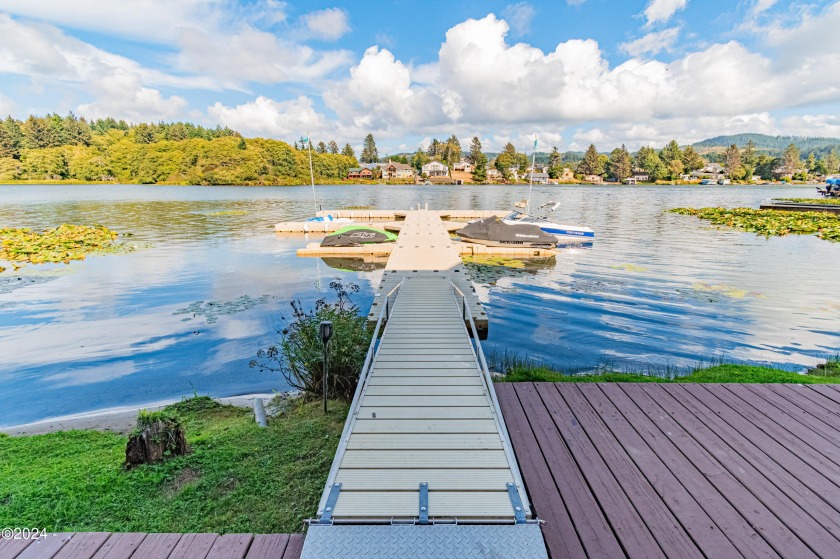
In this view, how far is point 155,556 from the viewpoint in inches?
102

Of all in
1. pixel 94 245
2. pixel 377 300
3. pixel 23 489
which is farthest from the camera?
pixel 94 245

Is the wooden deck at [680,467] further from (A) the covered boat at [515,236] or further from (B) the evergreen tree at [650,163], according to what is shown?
(B) the evergreen tree at [650,163]

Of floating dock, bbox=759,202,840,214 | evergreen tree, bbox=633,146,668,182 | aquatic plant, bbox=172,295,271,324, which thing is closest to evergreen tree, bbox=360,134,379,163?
evergreen tree, bbox=633,146,668,182

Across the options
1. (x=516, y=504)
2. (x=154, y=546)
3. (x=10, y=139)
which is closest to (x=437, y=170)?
(x=10, y=139)

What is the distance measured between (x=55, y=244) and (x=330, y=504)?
23171 millimetres

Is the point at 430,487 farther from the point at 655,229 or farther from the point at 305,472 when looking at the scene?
the point at 655,229

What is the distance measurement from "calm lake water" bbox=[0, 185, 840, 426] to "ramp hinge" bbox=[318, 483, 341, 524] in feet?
14.8

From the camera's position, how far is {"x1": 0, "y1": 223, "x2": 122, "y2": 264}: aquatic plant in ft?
54.4

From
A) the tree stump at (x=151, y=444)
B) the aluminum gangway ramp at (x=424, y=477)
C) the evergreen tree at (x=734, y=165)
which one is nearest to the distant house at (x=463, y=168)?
the evergreen tree at (x=734, y=165)

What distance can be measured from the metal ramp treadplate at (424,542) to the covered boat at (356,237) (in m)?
16.7

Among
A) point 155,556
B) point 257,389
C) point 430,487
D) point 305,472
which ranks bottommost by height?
point 257,389

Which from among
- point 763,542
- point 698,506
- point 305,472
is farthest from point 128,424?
point 763,542

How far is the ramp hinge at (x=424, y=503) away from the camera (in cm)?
263

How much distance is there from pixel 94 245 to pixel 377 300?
717 inches
